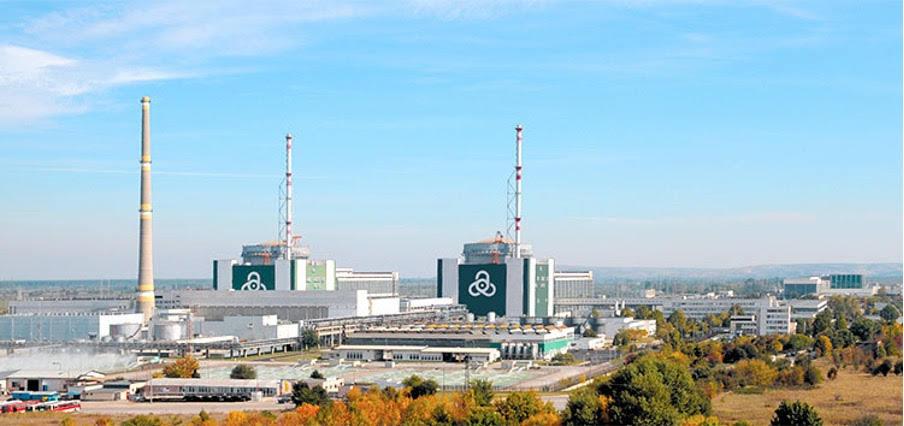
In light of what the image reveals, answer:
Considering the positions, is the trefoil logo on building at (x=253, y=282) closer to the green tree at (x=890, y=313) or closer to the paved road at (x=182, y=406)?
the green tree at (x=890, y=313)

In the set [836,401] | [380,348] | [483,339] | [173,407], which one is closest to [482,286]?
[483,339]

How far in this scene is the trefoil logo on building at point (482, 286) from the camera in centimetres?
3906

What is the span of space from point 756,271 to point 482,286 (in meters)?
103

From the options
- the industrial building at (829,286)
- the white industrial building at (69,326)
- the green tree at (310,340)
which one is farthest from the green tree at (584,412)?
the industrial building at (829,286)

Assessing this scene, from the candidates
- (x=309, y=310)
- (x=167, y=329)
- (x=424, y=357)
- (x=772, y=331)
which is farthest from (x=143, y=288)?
(x=772, y=331)

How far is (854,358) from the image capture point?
74.7 ft

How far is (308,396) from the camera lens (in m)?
17.6

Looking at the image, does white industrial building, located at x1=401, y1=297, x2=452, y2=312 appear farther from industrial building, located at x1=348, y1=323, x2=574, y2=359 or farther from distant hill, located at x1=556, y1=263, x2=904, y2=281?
distant hill, located at x1=556, y1=263, x2=904, y2=281

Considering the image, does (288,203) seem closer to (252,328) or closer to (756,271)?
(252,328)

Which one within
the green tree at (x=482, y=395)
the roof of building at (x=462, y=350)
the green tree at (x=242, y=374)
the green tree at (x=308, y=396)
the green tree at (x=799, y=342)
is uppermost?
the green tree at (x=482, y=395)

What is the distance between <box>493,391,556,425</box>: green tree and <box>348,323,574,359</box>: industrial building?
13.6m

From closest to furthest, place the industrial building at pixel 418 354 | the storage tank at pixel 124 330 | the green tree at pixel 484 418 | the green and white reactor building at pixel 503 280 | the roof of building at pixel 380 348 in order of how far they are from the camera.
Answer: the green tree at pixel 484 418 → the industrial building at pixel 418 354 → the roof of building at pixel 380 348 → the storage tank at pixel 124 330 → the green and white reactor building at pixel 503 280

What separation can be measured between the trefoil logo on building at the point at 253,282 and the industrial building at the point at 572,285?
15.4 metres

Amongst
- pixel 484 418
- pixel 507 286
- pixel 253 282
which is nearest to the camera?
pixel 484 418
